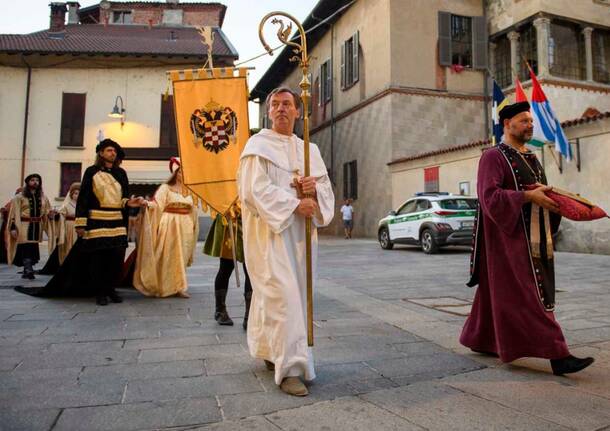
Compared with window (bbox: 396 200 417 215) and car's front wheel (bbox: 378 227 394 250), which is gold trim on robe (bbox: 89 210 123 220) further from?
car's front wheel (bbox: 378 227 394 250)

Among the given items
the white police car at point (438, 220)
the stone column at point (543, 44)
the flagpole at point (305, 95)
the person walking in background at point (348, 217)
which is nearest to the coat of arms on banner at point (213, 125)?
the flagpole at point (305, 95)

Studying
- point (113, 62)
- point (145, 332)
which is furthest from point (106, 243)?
point (113, 62)

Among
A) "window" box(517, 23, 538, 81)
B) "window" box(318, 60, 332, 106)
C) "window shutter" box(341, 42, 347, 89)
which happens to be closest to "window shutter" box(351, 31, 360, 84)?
"window shutter" box(341, 42, 347, 89)

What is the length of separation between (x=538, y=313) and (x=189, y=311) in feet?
11.9

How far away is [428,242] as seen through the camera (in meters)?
13.3

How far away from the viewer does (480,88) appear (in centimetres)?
2177

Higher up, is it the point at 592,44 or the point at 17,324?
the point at 592,44

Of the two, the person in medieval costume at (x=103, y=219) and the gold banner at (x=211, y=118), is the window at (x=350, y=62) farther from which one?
the gold banner at (x=211, y=118)

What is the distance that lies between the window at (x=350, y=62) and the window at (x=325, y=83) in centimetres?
166

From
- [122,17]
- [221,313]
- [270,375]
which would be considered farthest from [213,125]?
[122,17]

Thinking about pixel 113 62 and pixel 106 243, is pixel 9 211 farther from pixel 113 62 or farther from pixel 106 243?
pixel 113 62

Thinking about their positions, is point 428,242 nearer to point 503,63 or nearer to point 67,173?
point 503,63

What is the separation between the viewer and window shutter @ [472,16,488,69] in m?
21.4

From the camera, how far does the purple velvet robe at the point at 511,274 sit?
3.18 metres
